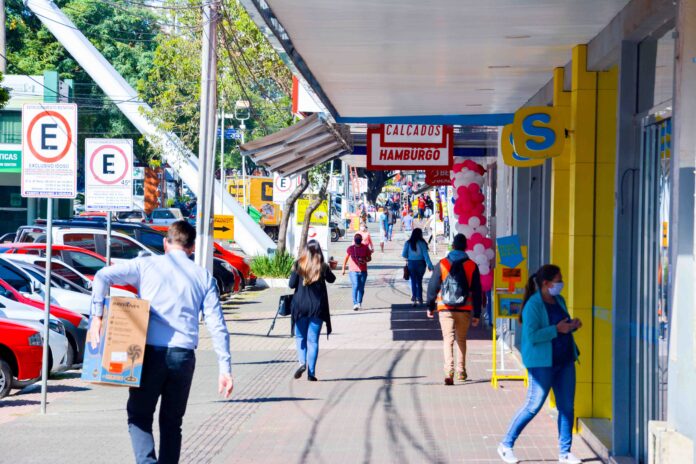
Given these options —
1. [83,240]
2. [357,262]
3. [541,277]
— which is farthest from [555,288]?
[83,240]

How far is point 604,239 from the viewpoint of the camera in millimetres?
10828

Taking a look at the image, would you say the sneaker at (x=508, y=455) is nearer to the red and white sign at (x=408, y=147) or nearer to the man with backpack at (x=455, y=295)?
the man with backpack at (x=455, y=295)

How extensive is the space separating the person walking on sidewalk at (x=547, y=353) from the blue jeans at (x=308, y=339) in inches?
198

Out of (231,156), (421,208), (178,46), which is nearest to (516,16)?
(178,46)

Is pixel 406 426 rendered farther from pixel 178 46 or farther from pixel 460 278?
pixel 178 46

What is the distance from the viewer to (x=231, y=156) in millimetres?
86438

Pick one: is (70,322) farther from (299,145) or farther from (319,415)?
(299,145)

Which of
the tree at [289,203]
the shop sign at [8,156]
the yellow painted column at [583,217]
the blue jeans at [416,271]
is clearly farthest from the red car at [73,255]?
the shop sign at [8,156]

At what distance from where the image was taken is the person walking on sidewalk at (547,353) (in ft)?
29.5

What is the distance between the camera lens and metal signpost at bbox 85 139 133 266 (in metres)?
14.7

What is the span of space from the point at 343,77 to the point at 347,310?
37.4 ft

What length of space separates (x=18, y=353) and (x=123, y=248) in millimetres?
12827

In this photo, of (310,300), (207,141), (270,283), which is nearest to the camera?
(310,300)

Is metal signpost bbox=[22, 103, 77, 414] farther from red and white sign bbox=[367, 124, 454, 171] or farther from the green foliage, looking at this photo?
the green foliage
